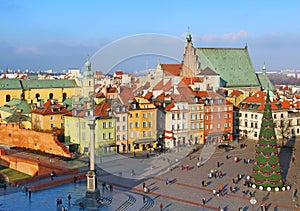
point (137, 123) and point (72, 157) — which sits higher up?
point (137, 123)

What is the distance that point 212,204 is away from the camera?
3034 centimetres

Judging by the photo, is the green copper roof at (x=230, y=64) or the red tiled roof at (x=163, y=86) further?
the green copper roof at (x=230, y=64)

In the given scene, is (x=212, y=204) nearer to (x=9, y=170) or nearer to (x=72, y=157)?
(x=72, y=157)

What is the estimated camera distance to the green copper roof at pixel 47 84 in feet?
266

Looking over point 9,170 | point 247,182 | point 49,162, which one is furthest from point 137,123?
point 247,182

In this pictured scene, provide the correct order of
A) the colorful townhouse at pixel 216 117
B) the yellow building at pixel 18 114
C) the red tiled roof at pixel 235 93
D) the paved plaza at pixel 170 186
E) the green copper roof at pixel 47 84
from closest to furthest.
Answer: the paved plaza at pixel 170 186, the colorful townhouse at pixel 216 117, the yellow building at pixel 18 114, the red tiled roof at pixel 235 93, the green copper roof at pixel 47 84

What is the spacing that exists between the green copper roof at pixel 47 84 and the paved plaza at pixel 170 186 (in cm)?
3815

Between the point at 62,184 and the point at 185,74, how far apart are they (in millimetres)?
43099

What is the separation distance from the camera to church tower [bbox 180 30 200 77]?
72.7 meters

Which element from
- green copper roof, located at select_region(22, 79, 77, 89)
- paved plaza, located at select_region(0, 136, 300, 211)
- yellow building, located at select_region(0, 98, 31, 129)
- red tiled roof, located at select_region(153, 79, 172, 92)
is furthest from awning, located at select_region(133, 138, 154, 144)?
green copper roof, located at select_region(22, 79, 77, 89)

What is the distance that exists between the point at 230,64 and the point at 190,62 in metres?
8.40

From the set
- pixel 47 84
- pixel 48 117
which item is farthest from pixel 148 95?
pixel 47 84

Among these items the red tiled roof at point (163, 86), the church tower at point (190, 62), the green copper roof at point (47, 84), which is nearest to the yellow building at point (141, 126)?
the red tiled roof at point (163, 86)

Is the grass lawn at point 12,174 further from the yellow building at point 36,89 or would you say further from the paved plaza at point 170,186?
the yellow building at point 36,89
